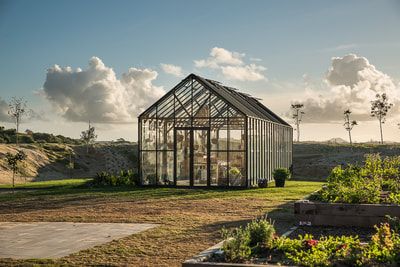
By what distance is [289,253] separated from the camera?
22.3 feet

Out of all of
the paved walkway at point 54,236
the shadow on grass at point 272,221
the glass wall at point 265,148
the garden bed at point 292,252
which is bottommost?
the paved walkway at point 54,236

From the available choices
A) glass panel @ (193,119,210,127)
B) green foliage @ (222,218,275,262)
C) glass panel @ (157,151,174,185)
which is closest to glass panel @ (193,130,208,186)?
glass panel @ (193,119,210,127)

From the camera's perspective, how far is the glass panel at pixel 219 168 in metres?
23.1

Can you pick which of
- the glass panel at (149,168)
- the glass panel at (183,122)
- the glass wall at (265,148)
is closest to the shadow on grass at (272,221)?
the glass wall at (265,148)

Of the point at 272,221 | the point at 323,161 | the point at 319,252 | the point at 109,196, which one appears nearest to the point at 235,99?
the point at 109,196

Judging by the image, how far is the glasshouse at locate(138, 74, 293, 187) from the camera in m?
23.1

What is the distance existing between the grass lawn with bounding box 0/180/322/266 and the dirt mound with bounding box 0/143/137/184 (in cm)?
1841

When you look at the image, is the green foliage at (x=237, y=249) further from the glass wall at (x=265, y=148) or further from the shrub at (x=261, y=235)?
the glass wall at (x=265, y=148)

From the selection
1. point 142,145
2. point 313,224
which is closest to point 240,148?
point 142,145

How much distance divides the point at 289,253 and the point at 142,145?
702 inches

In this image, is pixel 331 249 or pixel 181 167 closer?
pixel 331 249

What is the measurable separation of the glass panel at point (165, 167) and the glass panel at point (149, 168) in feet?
0.85

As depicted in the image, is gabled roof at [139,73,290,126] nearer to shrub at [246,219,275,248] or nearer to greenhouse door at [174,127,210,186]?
greenhouse door at [174,127,210,186]

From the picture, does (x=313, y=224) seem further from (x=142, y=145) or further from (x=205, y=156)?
(x=142, y=145)
